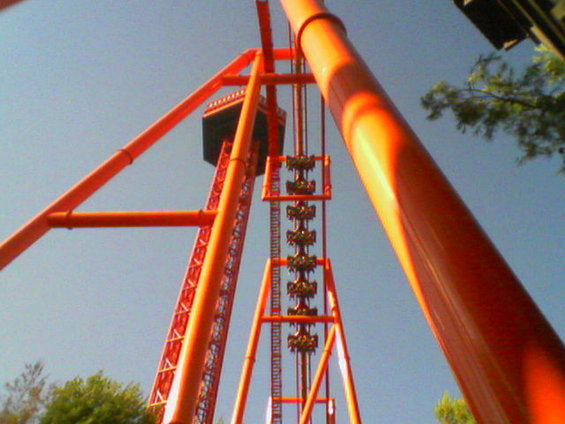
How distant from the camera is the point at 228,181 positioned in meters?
4.30

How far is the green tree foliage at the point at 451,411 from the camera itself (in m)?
14.4

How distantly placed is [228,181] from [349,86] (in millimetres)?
2601

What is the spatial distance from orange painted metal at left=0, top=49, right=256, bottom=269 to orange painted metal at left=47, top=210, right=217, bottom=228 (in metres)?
0.15

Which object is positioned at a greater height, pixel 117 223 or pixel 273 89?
pixel 273 89

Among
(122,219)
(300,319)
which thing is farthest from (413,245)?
(300,319)

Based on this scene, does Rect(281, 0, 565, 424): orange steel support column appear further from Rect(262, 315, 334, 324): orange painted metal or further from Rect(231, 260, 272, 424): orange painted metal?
Rect(262, 315, 334, 324): orange painted metal

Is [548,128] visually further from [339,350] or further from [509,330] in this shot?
[339,350]

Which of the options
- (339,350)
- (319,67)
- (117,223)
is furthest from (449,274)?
(339,350)

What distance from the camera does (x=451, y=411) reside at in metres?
14.8

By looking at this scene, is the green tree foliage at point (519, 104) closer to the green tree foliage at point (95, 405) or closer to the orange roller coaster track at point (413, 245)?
the orange roller coaster track at point (413, 245)

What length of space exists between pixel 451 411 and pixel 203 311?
14.5m

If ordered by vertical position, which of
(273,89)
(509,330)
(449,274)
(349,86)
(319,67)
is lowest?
(509,330)

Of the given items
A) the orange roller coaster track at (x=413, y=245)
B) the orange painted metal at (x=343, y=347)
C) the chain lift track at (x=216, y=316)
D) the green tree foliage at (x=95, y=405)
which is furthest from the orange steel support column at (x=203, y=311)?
the chain lift track at (x=216, y=316)

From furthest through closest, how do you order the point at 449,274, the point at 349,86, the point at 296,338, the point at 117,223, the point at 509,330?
the point at 296,338 → the point at 117,223 → the point at 349,86 → the point at 449,274 → the point at 509,330
